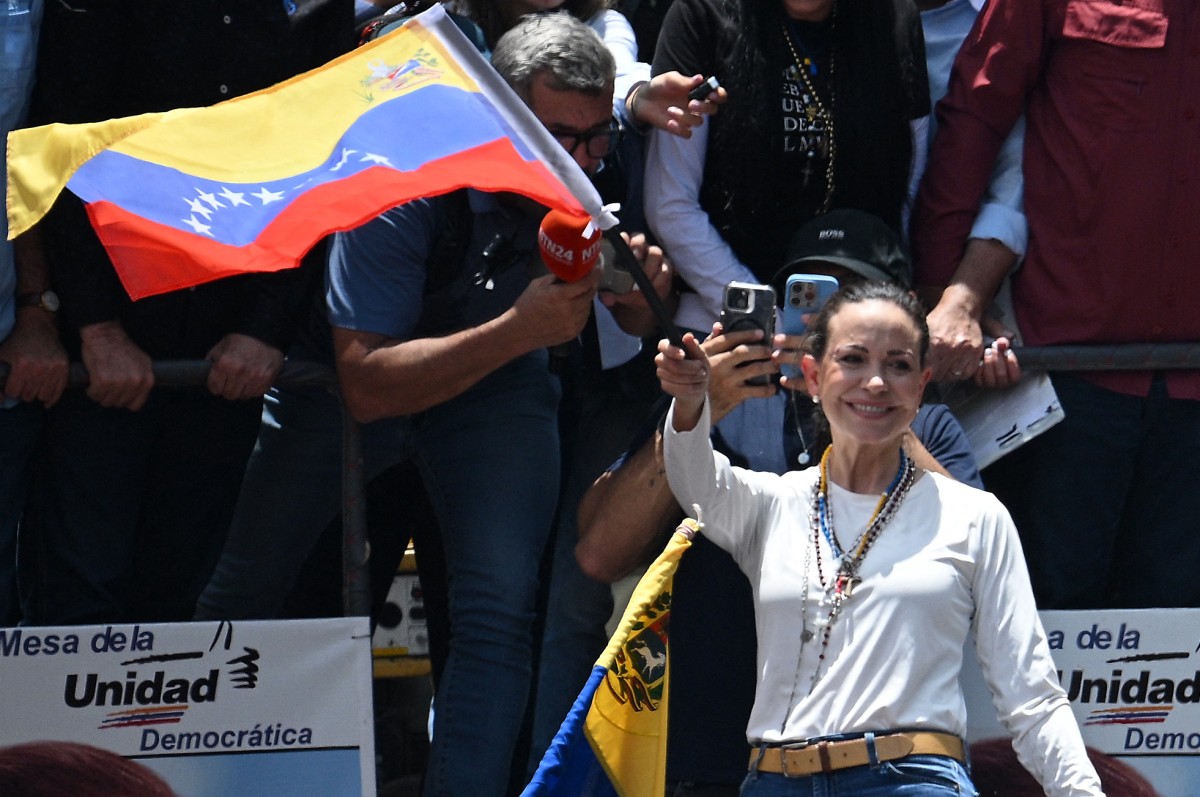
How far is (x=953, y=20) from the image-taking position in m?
5.84

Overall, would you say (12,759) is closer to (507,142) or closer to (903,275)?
(507,142)

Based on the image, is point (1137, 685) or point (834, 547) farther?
point (1137, 685)

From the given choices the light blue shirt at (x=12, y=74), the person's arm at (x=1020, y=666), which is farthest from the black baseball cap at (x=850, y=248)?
the light blue shirt at (x=12, y=74)

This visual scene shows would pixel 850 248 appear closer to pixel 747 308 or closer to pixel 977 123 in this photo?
pixel 747 308

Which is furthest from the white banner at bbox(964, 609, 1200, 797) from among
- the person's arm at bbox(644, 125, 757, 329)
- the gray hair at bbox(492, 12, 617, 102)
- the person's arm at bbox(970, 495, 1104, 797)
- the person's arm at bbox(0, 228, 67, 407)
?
the person's arm at bbox(0, 228, 67, 407)

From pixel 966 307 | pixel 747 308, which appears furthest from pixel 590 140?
pixel 966 307

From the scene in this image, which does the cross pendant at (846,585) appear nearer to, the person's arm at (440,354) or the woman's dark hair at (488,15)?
the person's arm at (440,354)

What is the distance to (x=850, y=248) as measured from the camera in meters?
5.04

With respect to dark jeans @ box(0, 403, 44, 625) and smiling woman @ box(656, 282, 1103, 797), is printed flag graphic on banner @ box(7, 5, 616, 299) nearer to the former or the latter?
smiling woman @ box(656, 282, 1103, 797)

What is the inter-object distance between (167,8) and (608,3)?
139 cm

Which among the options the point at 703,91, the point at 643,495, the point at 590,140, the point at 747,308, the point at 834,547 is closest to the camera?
the point at 834,547

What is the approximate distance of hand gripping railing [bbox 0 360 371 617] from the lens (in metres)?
4.91

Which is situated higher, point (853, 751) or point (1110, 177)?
point (1110, 177)

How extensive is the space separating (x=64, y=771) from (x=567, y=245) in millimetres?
1730
